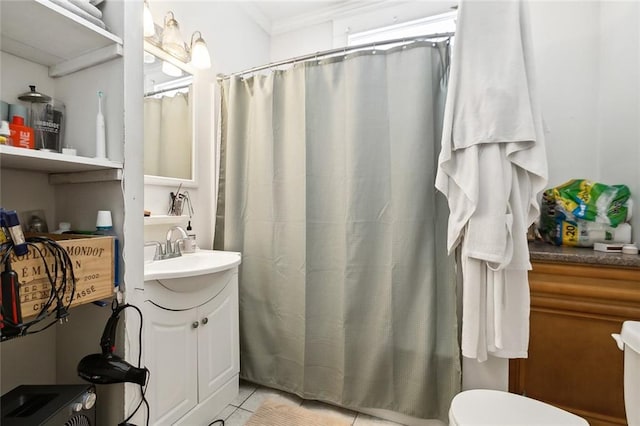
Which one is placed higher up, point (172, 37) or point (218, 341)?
point (172, 37)

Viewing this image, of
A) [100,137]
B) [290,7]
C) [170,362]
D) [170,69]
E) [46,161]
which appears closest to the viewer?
→ [46,161]

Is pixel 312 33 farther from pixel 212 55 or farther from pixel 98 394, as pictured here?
pixel 98 394

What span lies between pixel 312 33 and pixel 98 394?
111 inches

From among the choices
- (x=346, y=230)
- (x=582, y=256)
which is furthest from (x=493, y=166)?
(x=346, y=230)

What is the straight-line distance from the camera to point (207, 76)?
A: 6.22 ft

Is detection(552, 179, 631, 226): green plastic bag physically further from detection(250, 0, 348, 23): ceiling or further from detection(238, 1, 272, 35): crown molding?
detection(238, 1, 272, 35): crown molding

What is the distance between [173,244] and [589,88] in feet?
9.09

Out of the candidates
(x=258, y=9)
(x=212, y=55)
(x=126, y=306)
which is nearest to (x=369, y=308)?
(x=126, y=306)

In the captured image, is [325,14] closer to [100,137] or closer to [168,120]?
[168,120]

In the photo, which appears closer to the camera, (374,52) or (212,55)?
(374,52)

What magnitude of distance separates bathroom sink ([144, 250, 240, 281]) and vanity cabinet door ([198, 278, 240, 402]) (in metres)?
0.20

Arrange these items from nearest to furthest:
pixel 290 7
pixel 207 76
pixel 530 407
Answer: pixel 530 407 < pixel 207 76 < pixel 290 7

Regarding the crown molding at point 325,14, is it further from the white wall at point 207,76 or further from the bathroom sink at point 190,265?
the bathroom sink at point 190,265

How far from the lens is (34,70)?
0.90 metres
